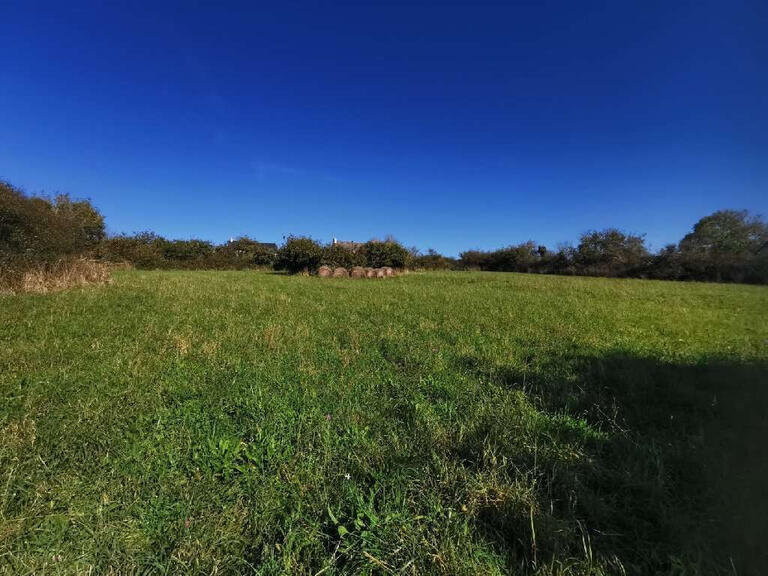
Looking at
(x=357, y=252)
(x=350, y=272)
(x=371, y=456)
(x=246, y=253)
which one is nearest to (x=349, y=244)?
(x=357, y=252)

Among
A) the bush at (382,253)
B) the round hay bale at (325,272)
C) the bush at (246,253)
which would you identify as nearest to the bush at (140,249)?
the bush at (246,253)

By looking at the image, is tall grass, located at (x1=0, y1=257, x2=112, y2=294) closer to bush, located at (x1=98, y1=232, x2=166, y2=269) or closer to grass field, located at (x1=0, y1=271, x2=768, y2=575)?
grass field, located at (x1=0, y1=271, x2=768, y2=575)

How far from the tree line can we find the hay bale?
1.32 meters

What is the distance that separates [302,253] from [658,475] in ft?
65.7

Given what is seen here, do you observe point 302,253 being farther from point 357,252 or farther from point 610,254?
point 610,254

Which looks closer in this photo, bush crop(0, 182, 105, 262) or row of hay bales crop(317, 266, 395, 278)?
bush crop(0, 182, 105, 262)

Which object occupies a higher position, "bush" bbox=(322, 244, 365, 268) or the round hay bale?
"bush" bbox=(322, 244, 365, 268)

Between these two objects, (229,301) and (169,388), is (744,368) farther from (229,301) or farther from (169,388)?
(229,301)

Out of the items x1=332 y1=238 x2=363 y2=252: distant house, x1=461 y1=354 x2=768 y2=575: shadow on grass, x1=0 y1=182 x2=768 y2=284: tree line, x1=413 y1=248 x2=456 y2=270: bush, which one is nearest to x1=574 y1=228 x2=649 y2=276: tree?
x1=0 y1=182 x2=768 y2=284: tree line

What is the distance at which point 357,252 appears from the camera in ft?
73.7

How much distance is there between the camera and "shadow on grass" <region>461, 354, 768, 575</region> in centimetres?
183

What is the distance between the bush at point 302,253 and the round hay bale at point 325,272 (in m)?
1.03

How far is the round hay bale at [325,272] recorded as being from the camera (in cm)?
1952

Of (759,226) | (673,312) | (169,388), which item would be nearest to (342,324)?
(169,388)
